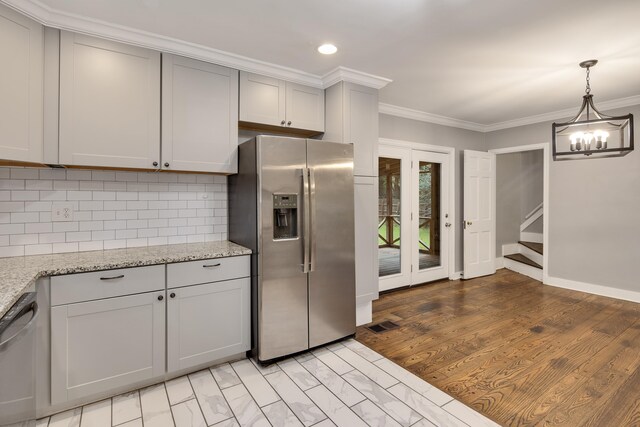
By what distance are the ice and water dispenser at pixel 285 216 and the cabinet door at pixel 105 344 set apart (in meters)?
0.95

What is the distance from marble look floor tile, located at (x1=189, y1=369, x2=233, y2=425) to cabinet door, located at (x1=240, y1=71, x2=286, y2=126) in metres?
2.05

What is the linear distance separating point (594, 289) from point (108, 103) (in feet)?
19.0

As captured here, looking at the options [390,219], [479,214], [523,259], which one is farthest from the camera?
[523,259]

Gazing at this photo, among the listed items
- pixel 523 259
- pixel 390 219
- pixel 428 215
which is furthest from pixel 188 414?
pixel 523 259

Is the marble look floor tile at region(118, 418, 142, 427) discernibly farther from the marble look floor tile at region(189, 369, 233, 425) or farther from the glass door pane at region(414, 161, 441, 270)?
the glass door pane at region(414, 161, 441, 270)

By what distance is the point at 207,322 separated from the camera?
2.41m

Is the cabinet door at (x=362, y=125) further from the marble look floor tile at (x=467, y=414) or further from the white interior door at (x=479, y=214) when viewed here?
the white interior door at (x=479, y=214)

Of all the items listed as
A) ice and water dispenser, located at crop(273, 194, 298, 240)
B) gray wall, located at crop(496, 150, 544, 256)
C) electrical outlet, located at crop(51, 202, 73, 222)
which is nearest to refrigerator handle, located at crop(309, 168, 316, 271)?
ice and water dispenser, located at crop(273, 194, 298, 240)

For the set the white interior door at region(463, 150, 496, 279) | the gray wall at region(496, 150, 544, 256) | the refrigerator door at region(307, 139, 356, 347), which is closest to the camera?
the refrigerator door at region(307, 139, 356, 347)

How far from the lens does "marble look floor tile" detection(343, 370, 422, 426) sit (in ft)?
6.39

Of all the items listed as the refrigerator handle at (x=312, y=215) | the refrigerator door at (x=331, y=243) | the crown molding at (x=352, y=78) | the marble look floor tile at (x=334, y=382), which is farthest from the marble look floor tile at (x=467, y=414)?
the crown molding at (x=352, y=78)

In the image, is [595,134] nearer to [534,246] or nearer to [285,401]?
[285,401]

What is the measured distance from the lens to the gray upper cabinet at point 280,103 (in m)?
2.85

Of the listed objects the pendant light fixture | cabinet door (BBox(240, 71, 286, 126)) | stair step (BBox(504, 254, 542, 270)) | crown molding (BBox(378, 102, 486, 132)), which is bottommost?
stair step (BBox(504, 254, 542, 270))
